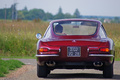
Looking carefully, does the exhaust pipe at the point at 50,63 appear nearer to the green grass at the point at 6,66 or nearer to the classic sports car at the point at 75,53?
the classic sports car at the point at 75,53

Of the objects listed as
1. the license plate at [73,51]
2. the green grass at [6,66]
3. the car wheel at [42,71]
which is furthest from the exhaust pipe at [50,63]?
the green grass at [6,66]

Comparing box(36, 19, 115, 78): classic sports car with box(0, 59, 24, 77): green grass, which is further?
box(0, 59, 24, 77): green grass

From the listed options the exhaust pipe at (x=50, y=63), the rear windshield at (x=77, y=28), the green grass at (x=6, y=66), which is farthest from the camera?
the green grass at (x=6, y=66)

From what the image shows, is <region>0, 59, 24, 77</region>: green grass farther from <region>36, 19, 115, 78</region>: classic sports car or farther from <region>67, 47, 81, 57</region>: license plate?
<region>67, 47, 81, 57</region>: license plate

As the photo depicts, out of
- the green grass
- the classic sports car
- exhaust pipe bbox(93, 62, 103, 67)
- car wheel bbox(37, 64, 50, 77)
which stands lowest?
the green grass

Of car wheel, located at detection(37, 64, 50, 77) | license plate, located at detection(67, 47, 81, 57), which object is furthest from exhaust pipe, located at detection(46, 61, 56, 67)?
license plate, located at detection(67, 47, 81, 57)

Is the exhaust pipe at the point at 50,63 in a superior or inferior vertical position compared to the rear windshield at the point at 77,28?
inferior

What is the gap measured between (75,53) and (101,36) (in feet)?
3.78

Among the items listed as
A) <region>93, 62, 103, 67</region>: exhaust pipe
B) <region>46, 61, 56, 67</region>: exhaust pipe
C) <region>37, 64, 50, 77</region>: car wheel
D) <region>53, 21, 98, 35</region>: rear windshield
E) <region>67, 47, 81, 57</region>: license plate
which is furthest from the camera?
<region>53, 21, 98, 35</region>: rear windshield

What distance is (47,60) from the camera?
9.86 m

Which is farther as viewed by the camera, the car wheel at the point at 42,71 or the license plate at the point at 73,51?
the car wheel at the point at 42,71

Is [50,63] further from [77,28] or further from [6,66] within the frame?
[6,66]

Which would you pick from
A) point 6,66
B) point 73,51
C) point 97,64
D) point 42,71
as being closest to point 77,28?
point 73,51

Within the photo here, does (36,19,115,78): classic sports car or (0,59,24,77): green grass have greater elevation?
(36,19,115,78): classic sports car
